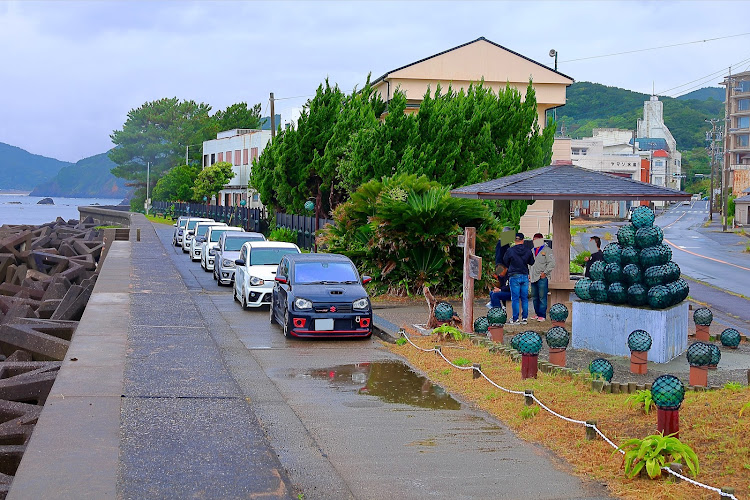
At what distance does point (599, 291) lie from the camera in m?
13.8

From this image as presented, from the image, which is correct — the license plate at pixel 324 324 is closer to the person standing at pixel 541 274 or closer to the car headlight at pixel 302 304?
the car headlight at pixel 302 304

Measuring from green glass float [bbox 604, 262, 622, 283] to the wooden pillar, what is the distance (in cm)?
358

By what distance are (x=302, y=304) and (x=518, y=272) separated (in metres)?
4.09

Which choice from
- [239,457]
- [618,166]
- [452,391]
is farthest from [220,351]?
[618,166]

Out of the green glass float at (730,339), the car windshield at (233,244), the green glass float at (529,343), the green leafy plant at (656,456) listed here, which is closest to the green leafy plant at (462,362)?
the green glass float at (529,343)

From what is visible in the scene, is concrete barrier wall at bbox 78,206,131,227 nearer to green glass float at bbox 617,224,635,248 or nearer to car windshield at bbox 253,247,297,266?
car windshield at bbox 253,247,297,266

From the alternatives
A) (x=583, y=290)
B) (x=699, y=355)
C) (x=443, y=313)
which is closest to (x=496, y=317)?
(x=443, y=313)

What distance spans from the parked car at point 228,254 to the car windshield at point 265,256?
158 inches

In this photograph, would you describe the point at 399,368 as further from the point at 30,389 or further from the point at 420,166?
the point at 420,166

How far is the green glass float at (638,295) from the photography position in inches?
519

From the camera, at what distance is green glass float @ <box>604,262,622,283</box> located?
13.6 metres

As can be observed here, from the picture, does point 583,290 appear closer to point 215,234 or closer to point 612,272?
point 612,272

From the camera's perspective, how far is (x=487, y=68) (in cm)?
4978

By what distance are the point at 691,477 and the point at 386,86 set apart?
139ft
